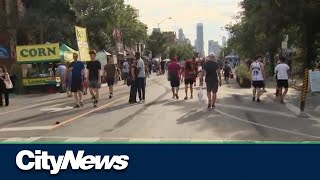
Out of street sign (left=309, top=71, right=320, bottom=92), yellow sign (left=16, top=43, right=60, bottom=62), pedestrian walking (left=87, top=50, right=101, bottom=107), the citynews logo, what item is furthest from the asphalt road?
yellow sign (left=16, top=43, right=60, bottom=62)

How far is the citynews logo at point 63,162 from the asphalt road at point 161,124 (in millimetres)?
6509

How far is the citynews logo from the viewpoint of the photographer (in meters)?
4.32

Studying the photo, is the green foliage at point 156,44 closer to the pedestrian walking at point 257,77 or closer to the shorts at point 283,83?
the pedestrian walking at point 257,77

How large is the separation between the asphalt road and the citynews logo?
6.51m

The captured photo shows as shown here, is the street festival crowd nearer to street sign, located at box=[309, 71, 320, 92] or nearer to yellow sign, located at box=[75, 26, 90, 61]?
street sign, located at box=[309, 71, 320, 92]

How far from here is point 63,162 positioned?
14.2ft

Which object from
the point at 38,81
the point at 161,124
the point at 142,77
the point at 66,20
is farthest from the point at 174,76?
the point at 66,20

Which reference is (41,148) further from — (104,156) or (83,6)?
(83,6)

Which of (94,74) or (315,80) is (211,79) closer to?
(94,74)

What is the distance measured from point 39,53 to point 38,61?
18.1 inches

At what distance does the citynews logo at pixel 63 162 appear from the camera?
4316 mm

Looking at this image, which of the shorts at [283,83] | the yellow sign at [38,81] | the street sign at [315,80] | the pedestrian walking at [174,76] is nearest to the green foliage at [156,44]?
the yellow sign at [38,81]

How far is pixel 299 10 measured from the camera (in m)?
23.6

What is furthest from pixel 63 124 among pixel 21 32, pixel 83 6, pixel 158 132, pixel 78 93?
pixel 83 6
